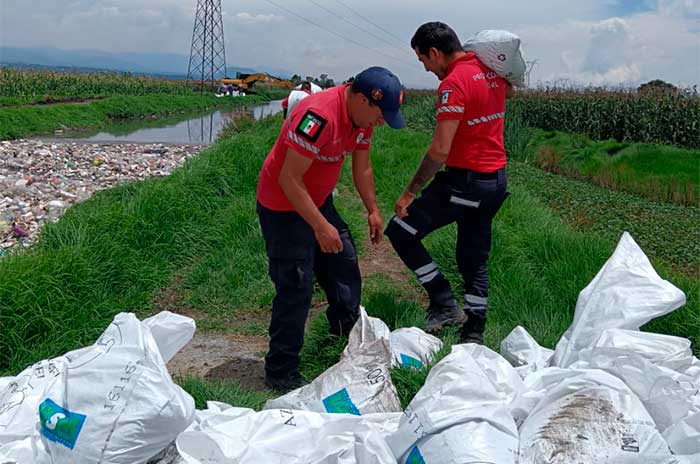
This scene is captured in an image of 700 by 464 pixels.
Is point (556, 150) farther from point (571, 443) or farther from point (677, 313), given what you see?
point (571, 443)

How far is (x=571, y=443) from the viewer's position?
2.00m

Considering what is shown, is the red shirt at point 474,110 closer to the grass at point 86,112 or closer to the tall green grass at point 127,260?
the tall green grass at point 127,260

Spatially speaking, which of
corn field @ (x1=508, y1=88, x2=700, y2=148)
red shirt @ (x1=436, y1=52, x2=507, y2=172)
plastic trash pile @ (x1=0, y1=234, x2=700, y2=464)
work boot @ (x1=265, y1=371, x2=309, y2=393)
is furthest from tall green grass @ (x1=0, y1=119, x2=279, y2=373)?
corn field @ (x1=508, y1=88, x2=700, y2=148)

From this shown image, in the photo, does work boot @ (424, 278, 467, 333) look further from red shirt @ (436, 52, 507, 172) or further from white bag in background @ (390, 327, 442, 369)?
red shirt @ (436, 52, 507, 172)

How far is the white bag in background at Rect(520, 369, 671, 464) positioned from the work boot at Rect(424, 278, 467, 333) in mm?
1515

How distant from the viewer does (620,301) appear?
2.89 metres

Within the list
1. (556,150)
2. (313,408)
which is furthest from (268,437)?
(556,150)

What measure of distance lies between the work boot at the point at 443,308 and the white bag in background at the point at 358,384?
3.28 ft

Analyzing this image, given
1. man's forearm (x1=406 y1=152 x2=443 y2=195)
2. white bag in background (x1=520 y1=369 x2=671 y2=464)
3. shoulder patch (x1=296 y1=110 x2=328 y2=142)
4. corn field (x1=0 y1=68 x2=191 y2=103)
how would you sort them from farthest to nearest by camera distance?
corn field (x1=0 y1=68 x2=191 y2=103) → man's forearm (x1=406 y1=152 x2=443 y2=195) → shoulder patch (x1=296 y1=110 x2=328 y2=142) → white bag in background (x1=520 y1=369 x2=671 y2=464)

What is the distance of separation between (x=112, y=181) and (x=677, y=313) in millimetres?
7821

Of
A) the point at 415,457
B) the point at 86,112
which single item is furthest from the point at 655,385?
the point at 86,112

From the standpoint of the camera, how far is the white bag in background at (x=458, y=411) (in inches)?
81.7

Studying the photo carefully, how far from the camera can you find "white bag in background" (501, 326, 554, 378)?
301cm

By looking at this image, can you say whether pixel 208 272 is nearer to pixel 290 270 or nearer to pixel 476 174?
pixel 290 270
